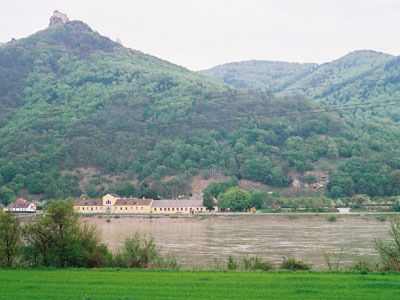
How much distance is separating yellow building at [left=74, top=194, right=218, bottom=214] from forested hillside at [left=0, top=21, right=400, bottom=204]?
6.11 m

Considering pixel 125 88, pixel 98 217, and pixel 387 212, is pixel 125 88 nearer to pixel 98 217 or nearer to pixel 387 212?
pixel 98 217

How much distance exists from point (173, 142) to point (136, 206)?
43.7 m

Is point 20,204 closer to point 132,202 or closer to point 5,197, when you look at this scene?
point 5,197

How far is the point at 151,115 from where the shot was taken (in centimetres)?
16250

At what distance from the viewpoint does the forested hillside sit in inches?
4545

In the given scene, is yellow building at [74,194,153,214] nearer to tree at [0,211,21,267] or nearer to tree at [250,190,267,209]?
tree at [250,190,267,209]

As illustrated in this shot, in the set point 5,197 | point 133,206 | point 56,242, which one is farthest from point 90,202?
point 56,242

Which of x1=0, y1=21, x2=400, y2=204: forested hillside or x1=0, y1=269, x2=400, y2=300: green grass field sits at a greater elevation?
x1=0, y1=21, x2=400, y2=204: forested hillside

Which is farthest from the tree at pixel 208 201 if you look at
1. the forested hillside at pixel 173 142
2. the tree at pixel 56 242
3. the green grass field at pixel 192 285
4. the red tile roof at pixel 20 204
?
the green grass field at pixel 192 285

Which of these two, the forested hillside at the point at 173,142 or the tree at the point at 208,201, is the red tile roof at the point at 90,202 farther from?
the tree at the point at 208,201

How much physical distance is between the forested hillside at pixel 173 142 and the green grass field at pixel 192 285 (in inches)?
3404

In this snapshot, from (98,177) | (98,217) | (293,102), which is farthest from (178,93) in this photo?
(98,217)

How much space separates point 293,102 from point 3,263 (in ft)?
476

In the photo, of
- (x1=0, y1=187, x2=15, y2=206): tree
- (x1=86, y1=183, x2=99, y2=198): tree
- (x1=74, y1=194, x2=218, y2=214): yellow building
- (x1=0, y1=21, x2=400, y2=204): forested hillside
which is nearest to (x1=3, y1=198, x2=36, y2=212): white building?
(x1=0, y1=187, x2=15, y2=206): tree
